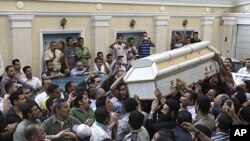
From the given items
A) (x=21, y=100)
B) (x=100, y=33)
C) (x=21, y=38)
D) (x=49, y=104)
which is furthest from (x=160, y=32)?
(x=21, y=100)

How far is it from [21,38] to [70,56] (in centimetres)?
123

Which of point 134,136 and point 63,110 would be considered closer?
point 134,136

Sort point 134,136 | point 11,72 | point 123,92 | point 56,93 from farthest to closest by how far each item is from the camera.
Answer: point 11,72 < point 123,92 < point 56,93 < point 134,136

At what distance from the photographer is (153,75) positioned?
17.6 ft

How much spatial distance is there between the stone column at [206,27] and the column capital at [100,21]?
4.73 m

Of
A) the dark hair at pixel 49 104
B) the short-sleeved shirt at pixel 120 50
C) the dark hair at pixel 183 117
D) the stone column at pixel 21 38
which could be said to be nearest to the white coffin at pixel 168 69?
the dark hair at pixel 49 104

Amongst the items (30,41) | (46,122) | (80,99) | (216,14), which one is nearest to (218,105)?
(80,99)

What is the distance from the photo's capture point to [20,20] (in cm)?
848

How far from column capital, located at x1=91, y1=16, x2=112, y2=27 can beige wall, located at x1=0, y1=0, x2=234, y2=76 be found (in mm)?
113

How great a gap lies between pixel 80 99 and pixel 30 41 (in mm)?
4719

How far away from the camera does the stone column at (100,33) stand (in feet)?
33.3

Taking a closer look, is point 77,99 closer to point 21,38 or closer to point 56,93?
point 56,93

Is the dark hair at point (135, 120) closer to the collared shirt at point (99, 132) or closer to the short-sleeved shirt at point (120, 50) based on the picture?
the collared shirt at point (99, 132)

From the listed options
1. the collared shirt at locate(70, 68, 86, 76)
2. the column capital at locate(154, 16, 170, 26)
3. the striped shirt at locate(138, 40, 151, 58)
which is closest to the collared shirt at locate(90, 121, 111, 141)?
the collared shirt at locate(70, 68, 86, 76)
